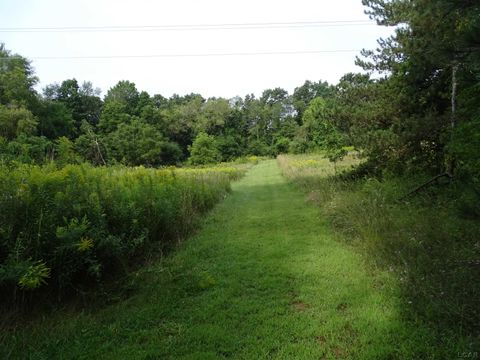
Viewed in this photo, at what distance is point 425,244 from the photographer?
5082mm

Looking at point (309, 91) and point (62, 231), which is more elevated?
point (309, 91)

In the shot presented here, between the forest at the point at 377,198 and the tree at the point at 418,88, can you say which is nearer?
the forest at the point at 377,198

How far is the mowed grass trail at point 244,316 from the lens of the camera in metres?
3.33

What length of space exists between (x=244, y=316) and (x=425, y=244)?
3009 mm

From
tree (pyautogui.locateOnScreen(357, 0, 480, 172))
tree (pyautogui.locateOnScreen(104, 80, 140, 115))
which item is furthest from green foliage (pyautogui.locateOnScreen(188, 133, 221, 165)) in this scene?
tree (pyautogui.locateOnScreen(357, 0, 480, 172))

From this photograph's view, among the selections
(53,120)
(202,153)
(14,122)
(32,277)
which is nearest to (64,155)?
(32,277)

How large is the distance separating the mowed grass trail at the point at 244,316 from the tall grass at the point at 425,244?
273mm

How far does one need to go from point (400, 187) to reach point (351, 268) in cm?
414

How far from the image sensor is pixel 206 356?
3256mm

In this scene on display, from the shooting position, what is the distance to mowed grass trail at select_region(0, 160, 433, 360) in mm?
3334

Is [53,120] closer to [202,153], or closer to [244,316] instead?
[202,153]

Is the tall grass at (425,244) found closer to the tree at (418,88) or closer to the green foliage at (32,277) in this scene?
the tree at (418,88)

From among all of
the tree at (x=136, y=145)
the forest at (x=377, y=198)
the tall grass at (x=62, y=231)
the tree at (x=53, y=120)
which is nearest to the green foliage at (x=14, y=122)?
the tree at (x=53, y=120)

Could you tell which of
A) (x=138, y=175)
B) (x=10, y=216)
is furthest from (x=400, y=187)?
(x=10, y=216)
